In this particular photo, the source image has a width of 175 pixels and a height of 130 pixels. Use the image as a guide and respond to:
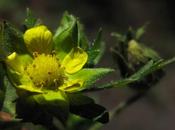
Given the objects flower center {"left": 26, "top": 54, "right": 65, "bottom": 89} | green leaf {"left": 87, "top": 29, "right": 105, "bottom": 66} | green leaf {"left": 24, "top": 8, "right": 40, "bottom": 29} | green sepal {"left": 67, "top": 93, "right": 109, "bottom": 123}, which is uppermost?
green leaf {"left": 24, "top": 8, "right": 40, "bottom": 29}

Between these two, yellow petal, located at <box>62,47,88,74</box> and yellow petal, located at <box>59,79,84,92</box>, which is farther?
yellow petal, located at <box>62,47,88,74</box>

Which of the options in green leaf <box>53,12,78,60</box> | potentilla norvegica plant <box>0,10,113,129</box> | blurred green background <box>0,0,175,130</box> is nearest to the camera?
potentilla norvegica plant <box>0,10,113,129</box>

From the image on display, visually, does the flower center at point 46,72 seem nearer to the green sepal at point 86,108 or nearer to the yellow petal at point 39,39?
the yellow petal at point 39,39

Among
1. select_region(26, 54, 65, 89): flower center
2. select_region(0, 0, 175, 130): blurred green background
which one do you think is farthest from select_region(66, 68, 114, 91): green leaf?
select_region(0, 0, 175, 130): blurred green background

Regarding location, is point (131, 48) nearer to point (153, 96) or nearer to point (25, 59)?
point (25, 59)

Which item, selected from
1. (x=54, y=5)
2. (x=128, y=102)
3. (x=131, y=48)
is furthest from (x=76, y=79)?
(x=54, y=5)

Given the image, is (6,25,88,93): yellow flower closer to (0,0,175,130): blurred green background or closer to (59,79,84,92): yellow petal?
(59,79,84,92): yellow petal
